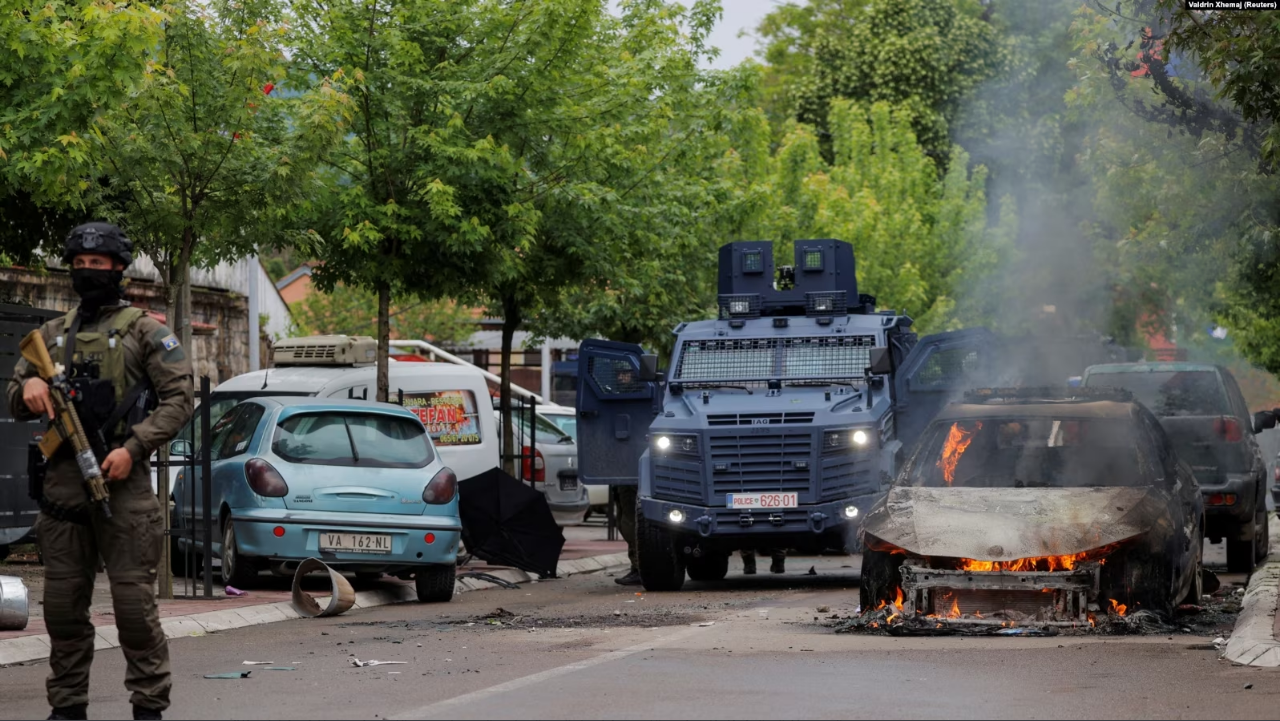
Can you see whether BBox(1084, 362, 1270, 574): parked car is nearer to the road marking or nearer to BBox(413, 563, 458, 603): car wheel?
BBox(413, 563, 458, 603): car wheel

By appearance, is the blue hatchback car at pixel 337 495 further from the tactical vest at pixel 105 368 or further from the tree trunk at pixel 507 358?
the tree trunk at pixel 507 358

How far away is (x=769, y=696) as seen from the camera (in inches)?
318

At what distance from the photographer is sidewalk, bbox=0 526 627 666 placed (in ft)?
36.0

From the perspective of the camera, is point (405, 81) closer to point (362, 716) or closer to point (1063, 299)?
point (362, 716)

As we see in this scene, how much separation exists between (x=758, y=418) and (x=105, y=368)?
9.12m

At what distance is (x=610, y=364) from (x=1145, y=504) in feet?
23.0

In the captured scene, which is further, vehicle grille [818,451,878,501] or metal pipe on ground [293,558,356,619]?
vehicle grille [818,451,878,501]

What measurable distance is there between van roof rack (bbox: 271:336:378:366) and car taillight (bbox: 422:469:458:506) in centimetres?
519

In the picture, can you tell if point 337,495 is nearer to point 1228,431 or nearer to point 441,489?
point 441,489

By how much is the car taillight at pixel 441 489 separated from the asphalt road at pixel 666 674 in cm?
170

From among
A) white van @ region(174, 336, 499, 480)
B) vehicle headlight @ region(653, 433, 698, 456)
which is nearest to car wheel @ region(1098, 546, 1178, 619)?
vehicle headlight @ region(653, 433, 698, 456)

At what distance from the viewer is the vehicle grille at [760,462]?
1588 centimetres

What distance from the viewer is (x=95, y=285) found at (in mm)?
7590

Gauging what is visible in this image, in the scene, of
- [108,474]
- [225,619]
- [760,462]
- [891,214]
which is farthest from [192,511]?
[891,214]
